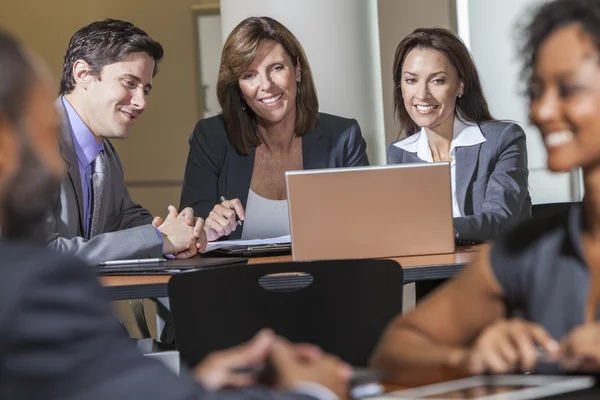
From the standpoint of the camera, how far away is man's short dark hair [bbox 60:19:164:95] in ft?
9.99

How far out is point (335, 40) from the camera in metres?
4.13

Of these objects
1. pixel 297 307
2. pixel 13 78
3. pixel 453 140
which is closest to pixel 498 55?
pixel 453 140

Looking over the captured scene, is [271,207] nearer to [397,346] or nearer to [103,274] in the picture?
[103,274]

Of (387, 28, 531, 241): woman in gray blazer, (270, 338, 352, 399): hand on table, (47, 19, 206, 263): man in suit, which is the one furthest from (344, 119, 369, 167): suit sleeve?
(270, 338, 352, 399): hand on table

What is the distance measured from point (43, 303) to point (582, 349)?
0.63 meters

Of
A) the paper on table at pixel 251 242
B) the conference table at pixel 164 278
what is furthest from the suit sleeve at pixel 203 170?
the conference table at pixel 164 278

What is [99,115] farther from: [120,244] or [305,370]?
[305,370]

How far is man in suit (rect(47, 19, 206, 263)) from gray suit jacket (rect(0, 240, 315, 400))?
1.88 meters

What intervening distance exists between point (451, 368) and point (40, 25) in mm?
6232

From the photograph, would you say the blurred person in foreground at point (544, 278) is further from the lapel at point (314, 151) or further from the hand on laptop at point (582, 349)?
the lapel at point (314, 151)

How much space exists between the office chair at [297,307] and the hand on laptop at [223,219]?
100 centimetres

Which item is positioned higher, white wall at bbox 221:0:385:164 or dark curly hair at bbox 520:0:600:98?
white wall at bbox 221:0:385:164

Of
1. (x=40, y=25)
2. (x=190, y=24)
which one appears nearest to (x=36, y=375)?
(x=190, y=24)

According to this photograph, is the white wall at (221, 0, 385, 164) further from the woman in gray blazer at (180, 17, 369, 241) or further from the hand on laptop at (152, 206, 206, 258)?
the hand on laptop at (152, 206, 206, 258)
